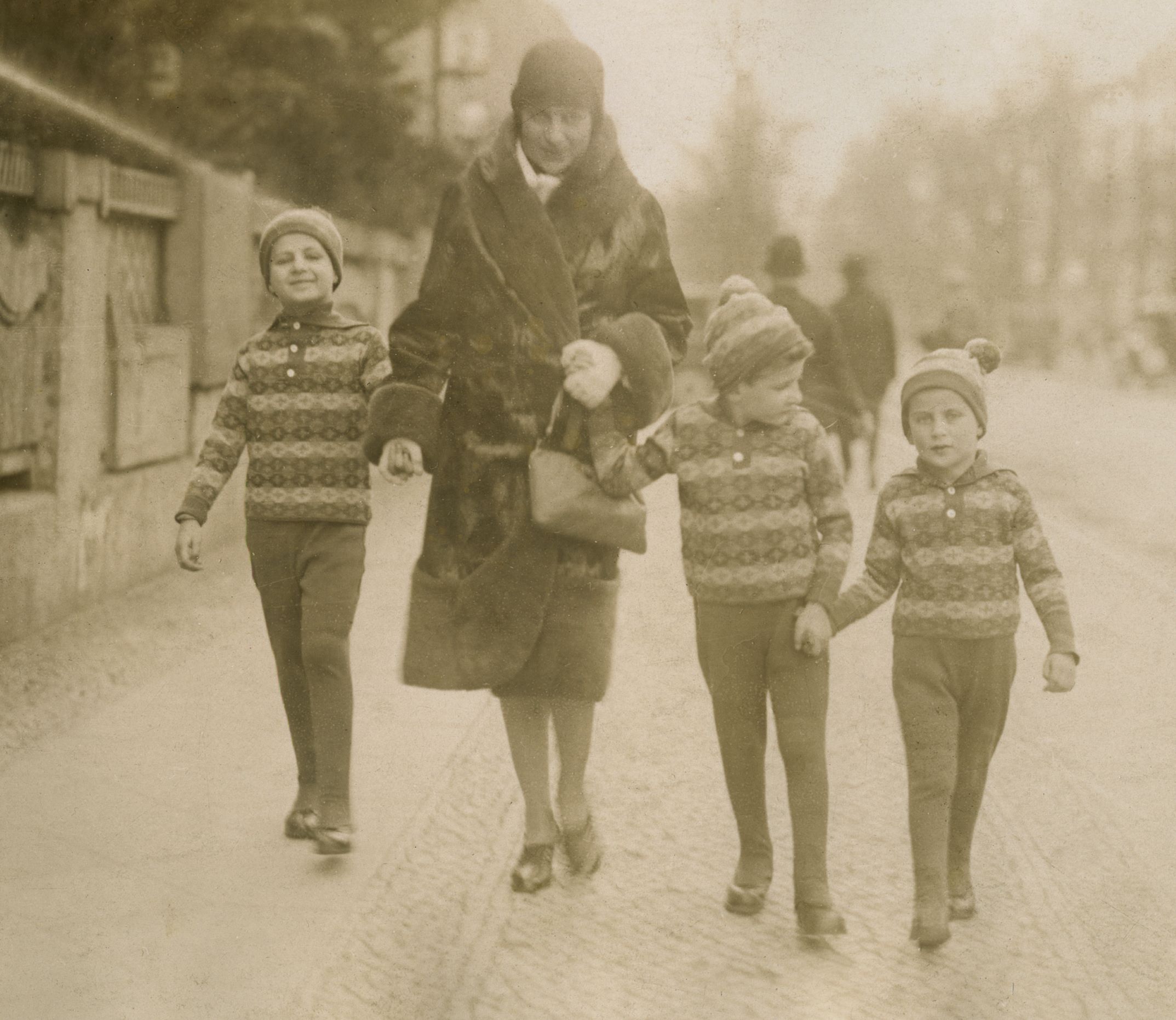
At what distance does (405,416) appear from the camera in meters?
3.74

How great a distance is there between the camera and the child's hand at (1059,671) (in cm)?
347

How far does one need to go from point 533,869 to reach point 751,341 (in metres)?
1.24

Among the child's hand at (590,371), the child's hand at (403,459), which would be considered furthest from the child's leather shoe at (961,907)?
the child's hand at (403,459)

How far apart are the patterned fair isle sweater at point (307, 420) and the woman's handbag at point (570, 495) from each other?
1.40ft

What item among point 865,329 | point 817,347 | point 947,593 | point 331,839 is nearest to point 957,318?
point 865,329

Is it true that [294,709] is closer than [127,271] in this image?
Yes

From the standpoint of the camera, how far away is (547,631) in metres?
3.92

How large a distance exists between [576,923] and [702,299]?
133 cm

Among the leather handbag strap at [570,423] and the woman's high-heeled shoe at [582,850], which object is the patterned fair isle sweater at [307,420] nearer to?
the leather handbag strap at [570,423]

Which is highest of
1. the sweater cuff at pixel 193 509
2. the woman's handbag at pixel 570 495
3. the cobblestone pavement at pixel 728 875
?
the woman's handbag at pixel 570 495

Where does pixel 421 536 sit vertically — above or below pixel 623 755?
above

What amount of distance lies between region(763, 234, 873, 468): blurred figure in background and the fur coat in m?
0.21

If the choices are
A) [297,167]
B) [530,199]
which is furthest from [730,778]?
[297,167]

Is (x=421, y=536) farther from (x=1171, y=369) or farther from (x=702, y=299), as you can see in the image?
(x=1171, y=369)
